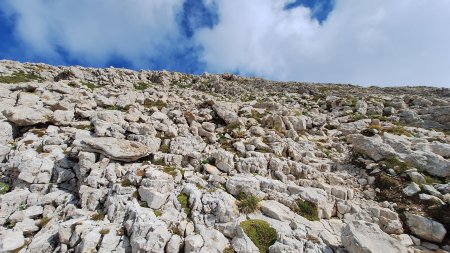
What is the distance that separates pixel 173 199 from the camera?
13641mm

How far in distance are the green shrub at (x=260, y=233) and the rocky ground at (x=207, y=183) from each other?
0.05 metres

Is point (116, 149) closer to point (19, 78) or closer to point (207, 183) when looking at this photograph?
point (207, 183)

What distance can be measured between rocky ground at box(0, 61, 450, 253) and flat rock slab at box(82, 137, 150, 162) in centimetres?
7

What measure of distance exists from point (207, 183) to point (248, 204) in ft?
9.19

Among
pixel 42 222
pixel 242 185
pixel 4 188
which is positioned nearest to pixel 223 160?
pixel 242 185

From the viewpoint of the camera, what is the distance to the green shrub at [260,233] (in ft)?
37.7

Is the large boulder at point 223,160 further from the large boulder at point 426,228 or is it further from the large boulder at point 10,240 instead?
the large boulder at point 10,240

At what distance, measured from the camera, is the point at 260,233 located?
11.9m

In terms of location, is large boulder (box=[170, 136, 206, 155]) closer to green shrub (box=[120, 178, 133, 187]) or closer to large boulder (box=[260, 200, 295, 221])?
green shrub (box=[120, 178, 133, 187])

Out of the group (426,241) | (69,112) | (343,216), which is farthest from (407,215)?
(69,112)

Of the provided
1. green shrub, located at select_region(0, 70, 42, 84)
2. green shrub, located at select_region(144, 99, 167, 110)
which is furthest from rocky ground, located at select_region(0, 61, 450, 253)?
green shrub, located at select_region(0, 70, 42, 84)

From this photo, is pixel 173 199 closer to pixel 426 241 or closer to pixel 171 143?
pixel 171 143

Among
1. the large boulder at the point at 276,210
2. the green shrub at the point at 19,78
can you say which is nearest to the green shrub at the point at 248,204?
the large boulder at the point at 276,210

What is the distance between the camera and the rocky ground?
11.5 m
